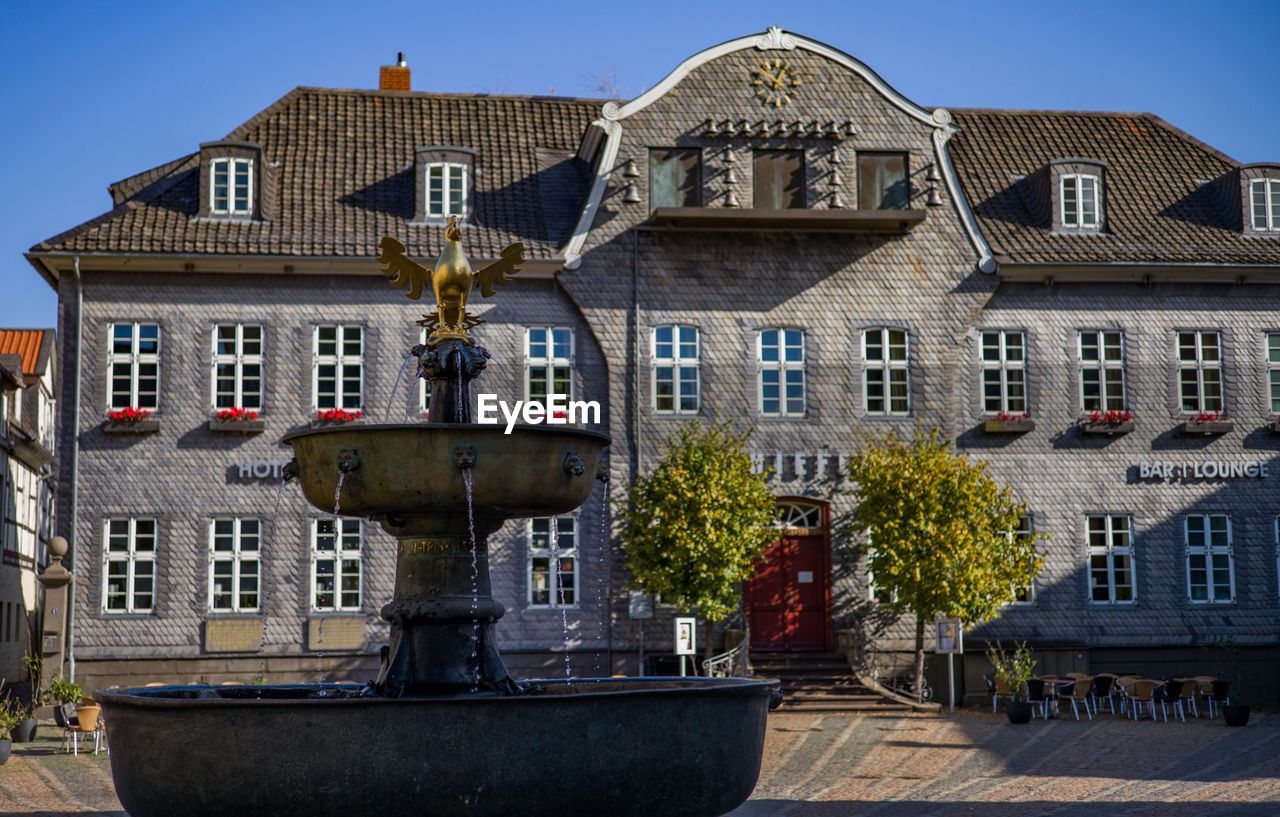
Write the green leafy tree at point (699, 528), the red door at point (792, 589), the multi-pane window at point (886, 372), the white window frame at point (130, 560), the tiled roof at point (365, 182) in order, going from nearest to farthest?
1. the green leafy tree at point (699, 528)
2. the white window frame at point (130, 560)
3. the tiled roof at point (365, 182)
4. the red door at point (792, 589)
5. the multi-pane window at point (886, 372)

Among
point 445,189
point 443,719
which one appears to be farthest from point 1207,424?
point 443,719

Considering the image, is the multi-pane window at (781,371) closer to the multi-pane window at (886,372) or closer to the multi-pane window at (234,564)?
the multi-pane window at (886,372)

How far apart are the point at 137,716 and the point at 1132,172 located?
26.8m

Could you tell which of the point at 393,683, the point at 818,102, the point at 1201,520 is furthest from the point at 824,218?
the point at 393,683

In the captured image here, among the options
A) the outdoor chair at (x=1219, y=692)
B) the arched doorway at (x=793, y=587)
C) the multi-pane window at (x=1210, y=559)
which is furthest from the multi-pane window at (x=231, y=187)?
the outdoor chair at (x=1219, y=692)

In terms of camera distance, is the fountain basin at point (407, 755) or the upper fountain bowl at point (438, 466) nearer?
the fountain basin at point (407, 755)

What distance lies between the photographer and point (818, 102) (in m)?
29.9

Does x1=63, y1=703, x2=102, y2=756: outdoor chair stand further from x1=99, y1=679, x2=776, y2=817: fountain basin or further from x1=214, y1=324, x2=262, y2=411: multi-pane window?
x1=99, y1=679, x2=776, y2=817: fountain basin

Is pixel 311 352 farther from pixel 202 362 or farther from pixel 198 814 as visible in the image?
pixel 198 814

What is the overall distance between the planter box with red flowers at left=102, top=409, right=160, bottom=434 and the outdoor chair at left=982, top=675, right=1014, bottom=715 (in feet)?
49.1

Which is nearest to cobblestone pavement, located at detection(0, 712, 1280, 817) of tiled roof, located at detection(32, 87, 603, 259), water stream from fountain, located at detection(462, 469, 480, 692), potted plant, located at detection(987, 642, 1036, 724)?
potted plant, located at detection(987, 642, 1036, 724)

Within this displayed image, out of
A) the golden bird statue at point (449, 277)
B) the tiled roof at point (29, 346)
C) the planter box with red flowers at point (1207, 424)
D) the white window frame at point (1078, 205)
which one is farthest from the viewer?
the tiled roof at point (29, 346)

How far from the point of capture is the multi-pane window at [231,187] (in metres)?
29.0

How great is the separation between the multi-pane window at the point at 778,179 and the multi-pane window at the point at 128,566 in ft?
39.8
